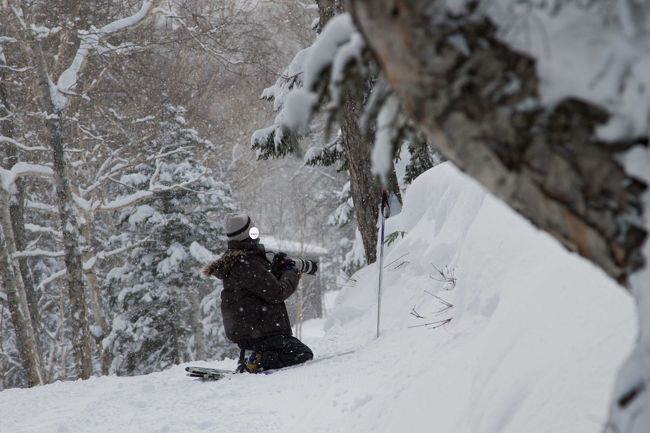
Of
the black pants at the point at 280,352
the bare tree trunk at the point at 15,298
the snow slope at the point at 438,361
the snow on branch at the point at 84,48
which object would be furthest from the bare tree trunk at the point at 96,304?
the black pants at the point at 280,352

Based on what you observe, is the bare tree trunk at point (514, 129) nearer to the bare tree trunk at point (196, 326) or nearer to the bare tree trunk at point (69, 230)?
the bare tree trunk at point (69, 230)

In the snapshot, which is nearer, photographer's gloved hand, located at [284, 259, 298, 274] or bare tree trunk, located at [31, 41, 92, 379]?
photographer's gloved hand, located at [284, 259, 298, 274]

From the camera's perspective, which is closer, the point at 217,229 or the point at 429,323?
the point at 429,323

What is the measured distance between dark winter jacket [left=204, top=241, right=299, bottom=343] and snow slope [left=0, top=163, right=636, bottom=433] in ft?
1.83

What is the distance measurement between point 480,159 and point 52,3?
1250 centimetres

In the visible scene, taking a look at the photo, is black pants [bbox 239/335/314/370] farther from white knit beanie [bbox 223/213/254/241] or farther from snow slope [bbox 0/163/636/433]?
white knit beanie [bbox 223/213/254/241]

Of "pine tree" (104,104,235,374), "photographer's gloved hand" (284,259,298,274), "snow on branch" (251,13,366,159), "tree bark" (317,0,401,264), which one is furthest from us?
"pine tree" (104,104,235,374)

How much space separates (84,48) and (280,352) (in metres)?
7.93

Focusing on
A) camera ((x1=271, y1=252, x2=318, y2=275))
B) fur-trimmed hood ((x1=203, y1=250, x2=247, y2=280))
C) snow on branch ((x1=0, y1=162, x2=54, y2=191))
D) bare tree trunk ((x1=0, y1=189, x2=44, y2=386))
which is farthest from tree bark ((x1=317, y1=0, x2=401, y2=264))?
bare tree trunk ((x1=0, y1=189, x2=44, y2=386))

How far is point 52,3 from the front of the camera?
37.9ft

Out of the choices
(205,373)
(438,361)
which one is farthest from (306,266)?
(438,361)

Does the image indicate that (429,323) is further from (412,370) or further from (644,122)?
(644,122)

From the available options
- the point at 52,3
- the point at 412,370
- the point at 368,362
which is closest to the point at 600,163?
the point at 412,370

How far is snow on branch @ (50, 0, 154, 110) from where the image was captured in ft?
35.1
